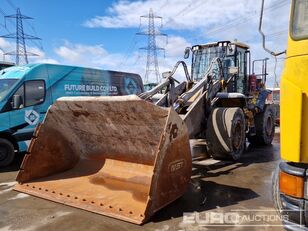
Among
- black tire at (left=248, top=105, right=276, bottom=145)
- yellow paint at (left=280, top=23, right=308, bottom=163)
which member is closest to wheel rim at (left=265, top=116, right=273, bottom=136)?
black tire at (left=248, top=105, right=276, bottom=145)

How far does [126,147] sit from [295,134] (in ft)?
11.6

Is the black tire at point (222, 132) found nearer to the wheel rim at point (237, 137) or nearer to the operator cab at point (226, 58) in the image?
the wheel rim at point (237, 137)

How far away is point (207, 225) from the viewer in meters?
4.22

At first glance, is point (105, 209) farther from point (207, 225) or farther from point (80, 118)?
point (80, 118)

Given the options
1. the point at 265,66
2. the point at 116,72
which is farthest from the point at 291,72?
the point at 116,72

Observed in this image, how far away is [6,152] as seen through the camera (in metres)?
7.84

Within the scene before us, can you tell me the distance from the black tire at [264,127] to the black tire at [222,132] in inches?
108

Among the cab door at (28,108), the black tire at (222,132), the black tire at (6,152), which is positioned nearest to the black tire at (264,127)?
the black tire at (222,132)

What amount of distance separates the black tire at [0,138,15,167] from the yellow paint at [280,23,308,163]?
267 inches

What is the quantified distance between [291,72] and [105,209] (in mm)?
3015

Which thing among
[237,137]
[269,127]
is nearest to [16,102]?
[237,137]

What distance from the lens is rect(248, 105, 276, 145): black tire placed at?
34.1ft

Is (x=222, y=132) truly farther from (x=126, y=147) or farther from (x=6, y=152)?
(x=6, y=152)

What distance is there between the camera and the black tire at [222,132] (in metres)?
7.52
